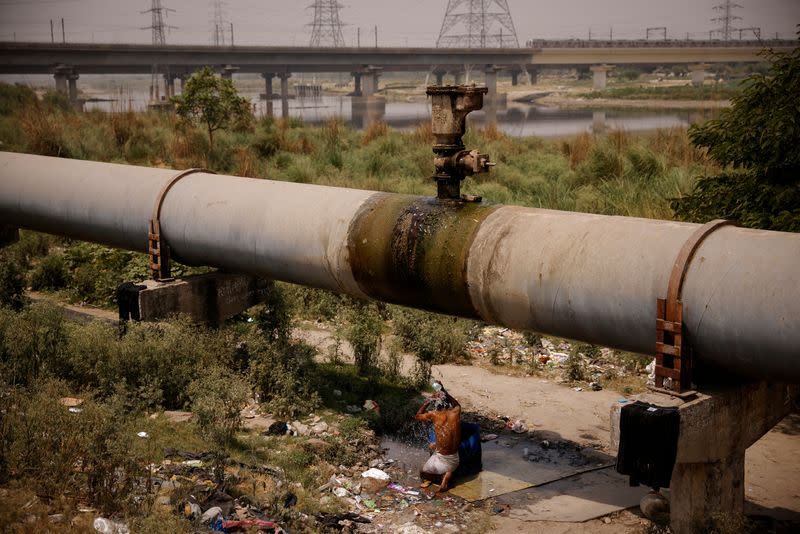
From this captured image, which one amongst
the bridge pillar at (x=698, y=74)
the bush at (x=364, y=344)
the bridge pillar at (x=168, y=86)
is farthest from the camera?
the bridge pillar at (x=698, y=74)

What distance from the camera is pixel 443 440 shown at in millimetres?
6555

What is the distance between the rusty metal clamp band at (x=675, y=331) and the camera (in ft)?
16.5

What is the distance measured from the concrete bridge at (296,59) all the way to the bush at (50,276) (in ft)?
127

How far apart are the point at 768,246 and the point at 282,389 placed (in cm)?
444

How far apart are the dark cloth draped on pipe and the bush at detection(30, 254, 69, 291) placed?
916cm

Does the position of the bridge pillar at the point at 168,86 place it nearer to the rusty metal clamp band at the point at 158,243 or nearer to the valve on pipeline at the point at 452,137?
the rusty metal clamp band at the point at 158,243

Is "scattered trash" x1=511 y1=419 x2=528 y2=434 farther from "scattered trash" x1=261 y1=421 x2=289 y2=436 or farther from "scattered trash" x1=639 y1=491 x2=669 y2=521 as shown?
"scattered trash" x1=261 y1=421 x2=289 y2=436

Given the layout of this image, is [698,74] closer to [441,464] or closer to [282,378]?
[282,378]

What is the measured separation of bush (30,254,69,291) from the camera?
12023mm

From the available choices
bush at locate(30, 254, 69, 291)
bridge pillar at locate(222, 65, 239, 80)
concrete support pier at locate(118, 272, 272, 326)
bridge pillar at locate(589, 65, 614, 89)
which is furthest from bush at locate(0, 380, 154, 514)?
bridge pillar at locate(589, 65, 614, 89)

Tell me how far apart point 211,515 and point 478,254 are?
244 cm

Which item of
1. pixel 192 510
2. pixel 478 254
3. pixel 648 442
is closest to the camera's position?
pixel 648 442

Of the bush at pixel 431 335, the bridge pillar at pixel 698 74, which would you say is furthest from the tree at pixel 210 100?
the bridge pillar at pixel 698 74

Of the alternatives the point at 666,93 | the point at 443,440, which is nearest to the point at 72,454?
the point at 443,440
